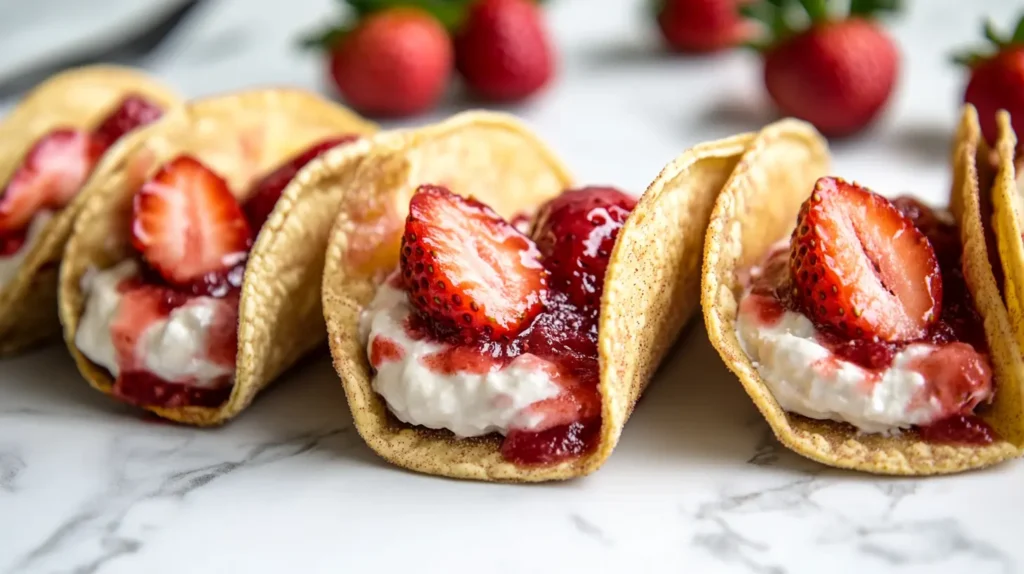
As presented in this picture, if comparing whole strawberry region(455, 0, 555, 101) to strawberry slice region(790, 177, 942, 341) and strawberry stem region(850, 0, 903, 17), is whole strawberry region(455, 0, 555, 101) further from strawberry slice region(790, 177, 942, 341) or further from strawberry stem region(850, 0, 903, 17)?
strawberry slice region(790, 177, 942, 341)

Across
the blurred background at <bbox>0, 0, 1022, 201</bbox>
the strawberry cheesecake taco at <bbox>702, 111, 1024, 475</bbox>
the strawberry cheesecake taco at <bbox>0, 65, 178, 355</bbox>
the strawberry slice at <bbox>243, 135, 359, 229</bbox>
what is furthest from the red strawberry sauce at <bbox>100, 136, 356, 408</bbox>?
the blurred background at <bbox>0, 0, 1022, 201</bbox>

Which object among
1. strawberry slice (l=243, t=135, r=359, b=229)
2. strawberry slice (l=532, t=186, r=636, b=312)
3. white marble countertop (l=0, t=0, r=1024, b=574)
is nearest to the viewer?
white marble countertop (l=0, t=0, r=1024, b=574)

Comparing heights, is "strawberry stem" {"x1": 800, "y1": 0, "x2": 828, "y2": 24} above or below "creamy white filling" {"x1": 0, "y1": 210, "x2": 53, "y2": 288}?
above

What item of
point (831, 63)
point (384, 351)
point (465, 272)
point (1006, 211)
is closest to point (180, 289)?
point (384, 351)

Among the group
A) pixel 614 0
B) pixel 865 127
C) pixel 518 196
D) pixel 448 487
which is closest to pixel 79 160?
pixel 518 196

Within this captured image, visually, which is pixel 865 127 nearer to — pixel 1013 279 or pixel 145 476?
pixel 1013 279

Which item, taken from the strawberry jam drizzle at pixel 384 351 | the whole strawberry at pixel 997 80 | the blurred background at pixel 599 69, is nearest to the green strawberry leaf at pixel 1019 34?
the whole strawberry at pixel 997 80

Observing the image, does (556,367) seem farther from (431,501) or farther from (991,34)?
(991,34)
